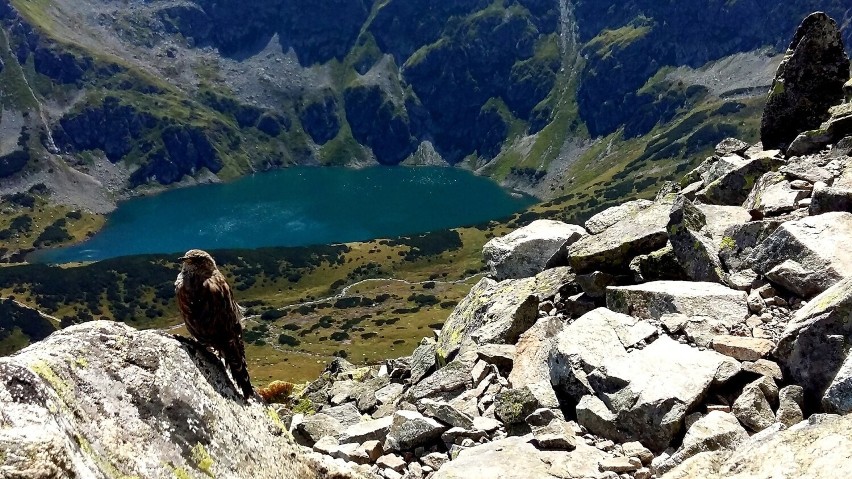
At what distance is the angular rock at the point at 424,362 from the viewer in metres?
20.1

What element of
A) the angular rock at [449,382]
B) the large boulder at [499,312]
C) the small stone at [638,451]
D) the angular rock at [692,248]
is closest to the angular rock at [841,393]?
the small stone at [638,451]

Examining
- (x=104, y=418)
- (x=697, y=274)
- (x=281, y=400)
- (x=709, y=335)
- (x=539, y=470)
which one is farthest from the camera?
(x=281, y=400)

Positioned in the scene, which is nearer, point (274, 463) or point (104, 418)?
point (104, 418)

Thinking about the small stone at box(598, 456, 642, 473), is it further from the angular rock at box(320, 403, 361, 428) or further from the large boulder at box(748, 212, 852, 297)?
the angular rock at box(320, 403, 361, 428)

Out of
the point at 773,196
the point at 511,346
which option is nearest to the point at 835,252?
the point at 773,196

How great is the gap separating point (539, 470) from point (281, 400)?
1719cm

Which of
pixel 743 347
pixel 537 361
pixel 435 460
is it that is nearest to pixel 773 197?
pixel 743 347

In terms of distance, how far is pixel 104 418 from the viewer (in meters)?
7.13

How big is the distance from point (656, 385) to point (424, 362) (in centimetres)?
1041

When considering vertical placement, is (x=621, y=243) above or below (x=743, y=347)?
above

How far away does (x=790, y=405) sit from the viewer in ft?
33.2

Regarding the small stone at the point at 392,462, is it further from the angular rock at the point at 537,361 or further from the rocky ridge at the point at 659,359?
the angular rock at the point at 537,361

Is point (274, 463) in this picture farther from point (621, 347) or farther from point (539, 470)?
point (621, 347)

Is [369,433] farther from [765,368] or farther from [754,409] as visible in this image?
[765,368]
